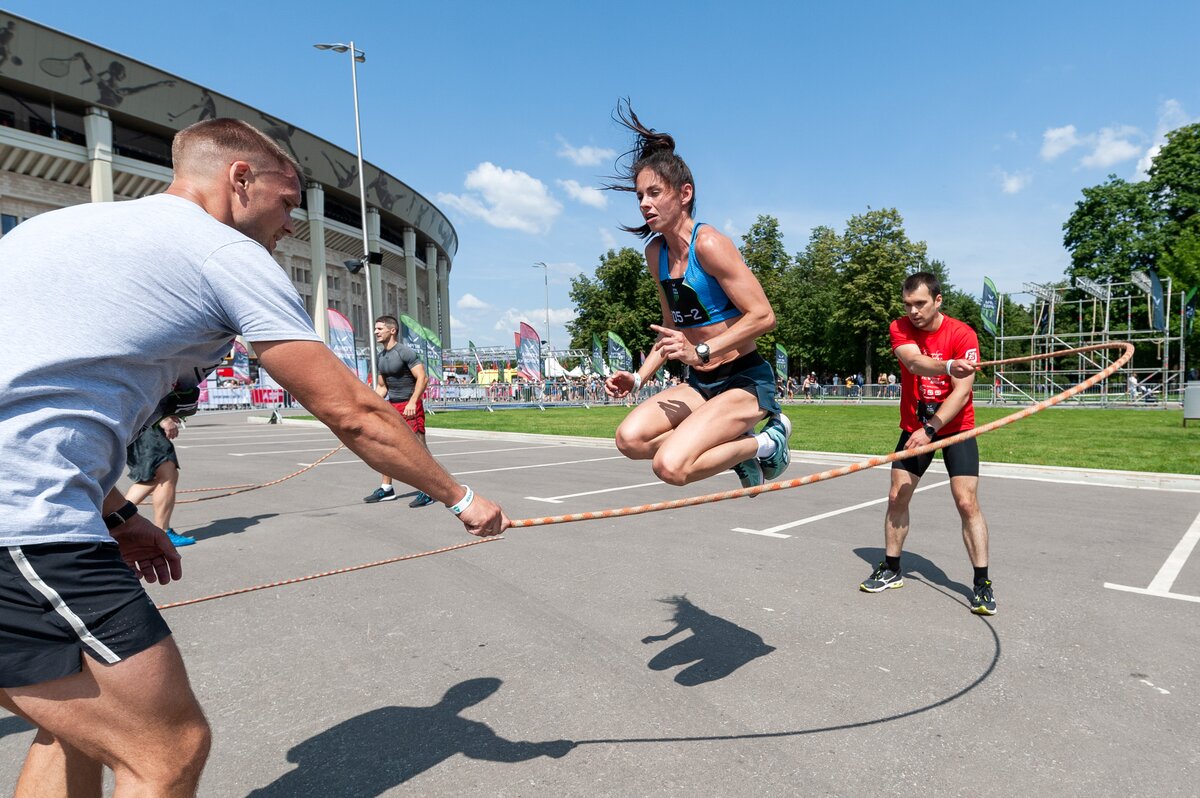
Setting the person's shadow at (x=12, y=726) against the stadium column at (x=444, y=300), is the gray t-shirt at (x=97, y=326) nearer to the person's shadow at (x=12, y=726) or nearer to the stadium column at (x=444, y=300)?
the person's shadow at (x=12, y=726)

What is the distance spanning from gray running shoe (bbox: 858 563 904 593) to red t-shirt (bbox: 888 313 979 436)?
107 centimetres

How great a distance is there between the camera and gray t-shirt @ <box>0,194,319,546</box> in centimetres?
151

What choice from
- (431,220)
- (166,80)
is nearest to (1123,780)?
(166,80)

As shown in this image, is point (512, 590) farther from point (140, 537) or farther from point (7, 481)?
point (7, 481)

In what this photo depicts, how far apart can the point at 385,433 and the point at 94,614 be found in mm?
741

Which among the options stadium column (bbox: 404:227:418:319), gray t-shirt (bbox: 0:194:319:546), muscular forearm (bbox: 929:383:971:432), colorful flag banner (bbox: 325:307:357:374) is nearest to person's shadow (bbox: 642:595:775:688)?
muscular forearm (bbox: 929:383:971:432)

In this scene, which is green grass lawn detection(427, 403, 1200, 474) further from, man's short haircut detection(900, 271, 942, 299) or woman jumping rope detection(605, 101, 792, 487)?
woman jumping rope detection(605, 101, 792, 487)

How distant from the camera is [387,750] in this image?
2867mm

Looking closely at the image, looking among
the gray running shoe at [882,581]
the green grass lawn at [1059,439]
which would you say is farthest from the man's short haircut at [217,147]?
the green grass lawn at [1059,439]

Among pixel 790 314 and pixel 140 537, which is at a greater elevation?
pixel 790 314

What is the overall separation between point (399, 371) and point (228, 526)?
2.71 metres

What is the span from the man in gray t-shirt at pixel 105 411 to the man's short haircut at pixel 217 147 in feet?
0.37

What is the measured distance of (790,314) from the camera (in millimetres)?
60438

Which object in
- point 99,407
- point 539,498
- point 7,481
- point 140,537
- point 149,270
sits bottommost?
point 539,498
